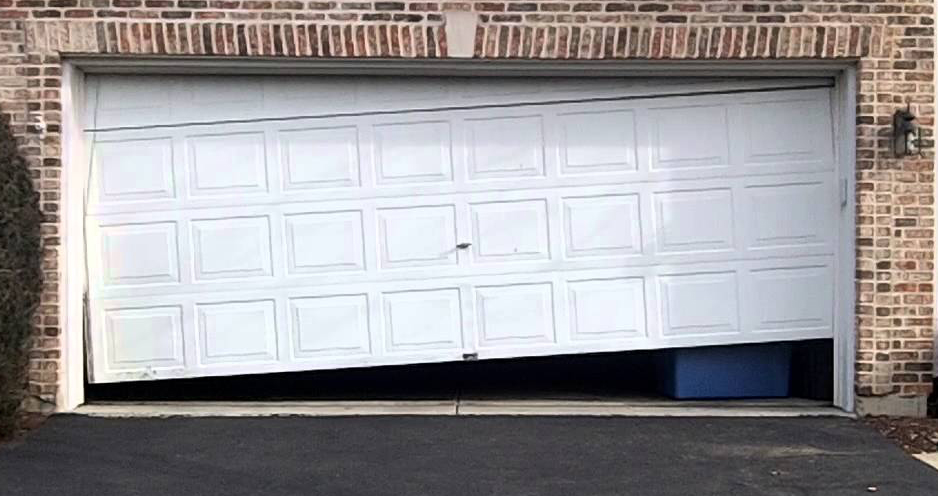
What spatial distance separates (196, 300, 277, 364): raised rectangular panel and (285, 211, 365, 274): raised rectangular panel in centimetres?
38

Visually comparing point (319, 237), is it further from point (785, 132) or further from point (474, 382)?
point (785, 132)

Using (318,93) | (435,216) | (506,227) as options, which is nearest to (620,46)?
(506,227)

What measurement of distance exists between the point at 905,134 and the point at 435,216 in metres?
3.22

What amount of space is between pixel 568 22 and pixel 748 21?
121 cm

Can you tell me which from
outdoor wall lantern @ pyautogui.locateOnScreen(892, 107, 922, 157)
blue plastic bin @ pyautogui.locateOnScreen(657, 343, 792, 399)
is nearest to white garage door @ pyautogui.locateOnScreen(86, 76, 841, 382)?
blue plastic bin @ pyautogui.locateOnScreen(657, 343, 792, 399)

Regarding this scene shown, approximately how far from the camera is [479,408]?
29.3ft

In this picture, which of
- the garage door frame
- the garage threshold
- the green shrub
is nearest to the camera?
the green shrub

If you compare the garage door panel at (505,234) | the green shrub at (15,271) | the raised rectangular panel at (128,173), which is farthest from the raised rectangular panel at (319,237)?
the green shrub at (15,271)

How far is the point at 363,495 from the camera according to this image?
6.62m

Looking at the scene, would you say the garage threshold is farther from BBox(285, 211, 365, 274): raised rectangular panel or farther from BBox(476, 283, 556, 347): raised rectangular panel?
BBox(285, 211, 365, 274): raised rectangular panel

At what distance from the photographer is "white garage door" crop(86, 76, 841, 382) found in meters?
8.84

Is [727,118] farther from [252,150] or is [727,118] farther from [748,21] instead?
[252,150]

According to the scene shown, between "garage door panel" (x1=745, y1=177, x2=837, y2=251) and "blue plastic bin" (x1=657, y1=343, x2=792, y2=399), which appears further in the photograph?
"blue plastic bin" (x1=657, y1=343, x2=792, y2=399)

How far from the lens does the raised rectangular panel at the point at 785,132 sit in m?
8.92
